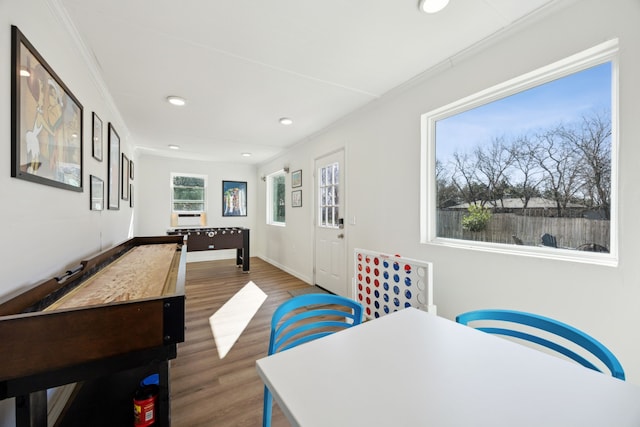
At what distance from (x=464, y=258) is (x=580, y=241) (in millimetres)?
673

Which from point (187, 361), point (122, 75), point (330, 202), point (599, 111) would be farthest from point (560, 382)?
point (122, 75)

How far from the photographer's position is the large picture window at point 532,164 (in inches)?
58.1

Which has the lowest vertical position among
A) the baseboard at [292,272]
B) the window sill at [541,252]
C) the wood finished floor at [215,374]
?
the wood finished floor at [215,374]

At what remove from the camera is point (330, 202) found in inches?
145

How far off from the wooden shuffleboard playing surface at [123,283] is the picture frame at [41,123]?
59 cm

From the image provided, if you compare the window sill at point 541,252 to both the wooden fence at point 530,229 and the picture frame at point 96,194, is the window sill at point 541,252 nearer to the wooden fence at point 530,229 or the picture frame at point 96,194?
the wooden fence at point 530,229

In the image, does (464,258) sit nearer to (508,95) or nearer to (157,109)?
(508,95)

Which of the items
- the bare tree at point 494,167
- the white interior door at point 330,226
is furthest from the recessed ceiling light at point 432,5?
the white interior door at point 330,226

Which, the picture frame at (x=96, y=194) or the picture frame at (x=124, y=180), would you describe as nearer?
the picture frame at (x=96, y=194)

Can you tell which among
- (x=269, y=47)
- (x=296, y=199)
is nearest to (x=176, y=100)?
(x=269, y=47)

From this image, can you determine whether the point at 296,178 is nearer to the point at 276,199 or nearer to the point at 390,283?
the point at 276,199

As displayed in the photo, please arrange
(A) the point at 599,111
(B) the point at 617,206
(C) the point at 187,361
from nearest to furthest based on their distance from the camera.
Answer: (B) the point at 617,206 → (A) the point at 599,111 → (C) the point at 187,361

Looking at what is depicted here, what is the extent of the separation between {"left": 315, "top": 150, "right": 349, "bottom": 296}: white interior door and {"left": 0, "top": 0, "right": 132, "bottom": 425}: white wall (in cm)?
255

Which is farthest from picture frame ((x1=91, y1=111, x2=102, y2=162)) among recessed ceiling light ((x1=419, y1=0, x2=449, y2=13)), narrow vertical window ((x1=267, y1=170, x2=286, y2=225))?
narrow vertical window ((x1=267, y1=170, x2=286, y2=225))
